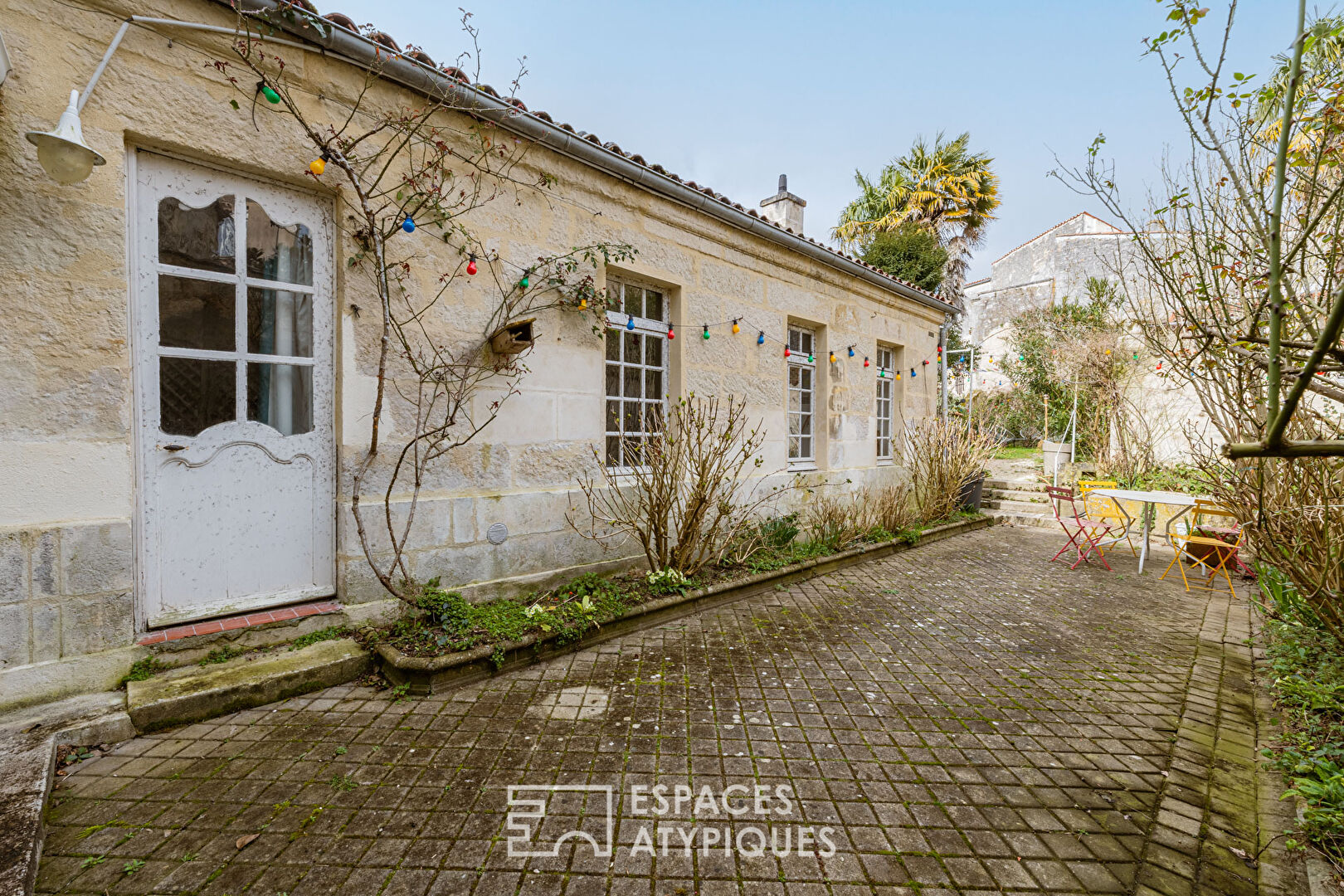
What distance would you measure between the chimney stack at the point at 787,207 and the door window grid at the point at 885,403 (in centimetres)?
221

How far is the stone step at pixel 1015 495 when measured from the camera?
9.45 meters

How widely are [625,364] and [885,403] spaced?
5096 mm

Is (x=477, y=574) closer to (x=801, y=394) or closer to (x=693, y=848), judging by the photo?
(x=693, y=848)

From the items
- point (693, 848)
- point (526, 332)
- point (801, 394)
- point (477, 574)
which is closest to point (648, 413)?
point (526, 332)

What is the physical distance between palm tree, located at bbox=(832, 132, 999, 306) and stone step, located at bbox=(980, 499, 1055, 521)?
802 cm

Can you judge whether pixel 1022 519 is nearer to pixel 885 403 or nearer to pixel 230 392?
pixel 885 403

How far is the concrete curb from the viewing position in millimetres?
2998

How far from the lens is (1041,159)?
319cm

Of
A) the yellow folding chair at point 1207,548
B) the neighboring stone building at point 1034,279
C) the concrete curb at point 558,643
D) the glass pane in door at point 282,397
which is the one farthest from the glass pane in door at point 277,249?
the neighboring stone building at point 1034,279

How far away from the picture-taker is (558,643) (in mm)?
3510

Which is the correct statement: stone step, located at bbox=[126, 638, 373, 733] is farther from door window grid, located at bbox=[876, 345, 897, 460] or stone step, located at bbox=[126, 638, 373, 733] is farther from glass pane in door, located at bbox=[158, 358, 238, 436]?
door window grid, located at bbox=[876, 345, 897, 460]

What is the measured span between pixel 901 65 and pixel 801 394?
3.38 metres

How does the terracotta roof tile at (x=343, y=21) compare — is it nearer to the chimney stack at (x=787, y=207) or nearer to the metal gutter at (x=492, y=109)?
the metal gutter at (x=492, y=109)
